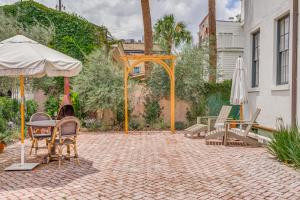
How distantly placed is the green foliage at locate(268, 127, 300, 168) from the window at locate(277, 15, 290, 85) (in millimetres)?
2752

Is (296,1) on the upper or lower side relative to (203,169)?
upper

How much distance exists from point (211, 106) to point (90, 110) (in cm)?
548

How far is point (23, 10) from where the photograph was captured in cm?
1672

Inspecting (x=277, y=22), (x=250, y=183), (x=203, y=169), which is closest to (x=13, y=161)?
(x=203, y=169)

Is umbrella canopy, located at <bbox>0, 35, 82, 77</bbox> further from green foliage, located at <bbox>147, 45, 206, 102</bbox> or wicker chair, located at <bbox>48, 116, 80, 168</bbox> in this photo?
green foliage, located at <bbox>147, 45, 206, 102</bbox>

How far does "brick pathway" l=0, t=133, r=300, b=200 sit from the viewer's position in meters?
4.99

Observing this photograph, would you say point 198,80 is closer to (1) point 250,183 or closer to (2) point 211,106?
(2) point 211,106

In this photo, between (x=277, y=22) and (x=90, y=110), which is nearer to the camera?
(x=277, y=22)

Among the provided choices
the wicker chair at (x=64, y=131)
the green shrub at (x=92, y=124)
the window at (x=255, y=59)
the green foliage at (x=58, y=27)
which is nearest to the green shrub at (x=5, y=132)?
the wicker chair at (x=64, y=131)

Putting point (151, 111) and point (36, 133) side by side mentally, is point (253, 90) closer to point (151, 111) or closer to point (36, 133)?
point (151, 111)

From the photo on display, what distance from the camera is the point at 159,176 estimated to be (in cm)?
599

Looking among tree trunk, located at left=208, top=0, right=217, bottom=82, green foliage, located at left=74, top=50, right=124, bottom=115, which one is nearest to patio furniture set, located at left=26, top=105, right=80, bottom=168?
green foliage, located at left=74, top=50, right=124, bottom=115

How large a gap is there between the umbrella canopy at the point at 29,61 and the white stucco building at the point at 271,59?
6023 mm

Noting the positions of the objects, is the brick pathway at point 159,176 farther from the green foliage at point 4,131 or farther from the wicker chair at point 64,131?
the green foliage at point 4,131
